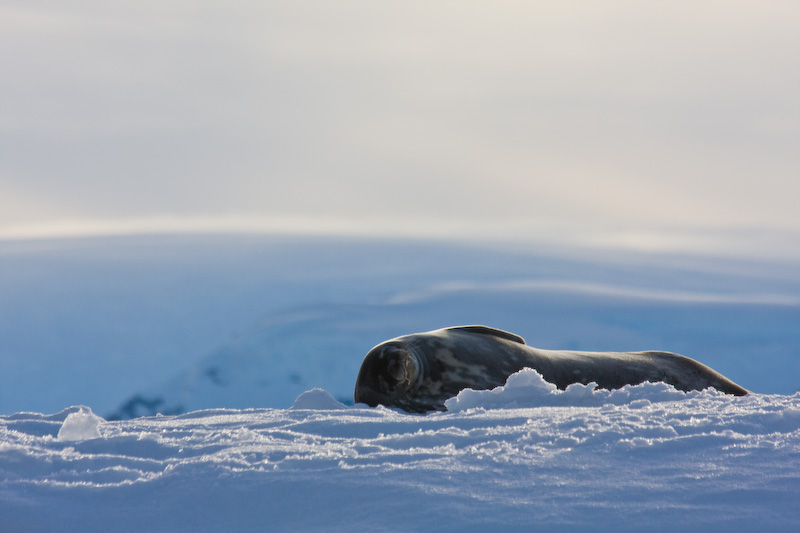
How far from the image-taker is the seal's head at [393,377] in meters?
4.18

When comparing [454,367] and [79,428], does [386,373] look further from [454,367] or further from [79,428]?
[79,428]

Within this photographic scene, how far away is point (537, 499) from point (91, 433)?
5.46ft

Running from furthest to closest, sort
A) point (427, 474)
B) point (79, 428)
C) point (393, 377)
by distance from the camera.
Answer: point (393, 377) → point (79, 428) → point (427, 474)

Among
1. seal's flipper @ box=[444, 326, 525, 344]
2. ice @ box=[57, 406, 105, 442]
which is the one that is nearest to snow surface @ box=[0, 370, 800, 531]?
ice @ box=[57, 406, 105, 442]

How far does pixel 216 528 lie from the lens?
1.86m

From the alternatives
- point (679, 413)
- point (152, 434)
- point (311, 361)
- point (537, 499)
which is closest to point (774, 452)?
point (679, 413)

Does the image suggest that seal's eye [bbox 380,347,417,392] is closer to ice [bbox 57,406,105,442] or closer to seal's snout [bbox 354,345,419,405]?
seal's snout [bbox 354,345,419,405]

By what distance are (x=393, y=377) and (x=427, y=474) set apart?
2.17 m

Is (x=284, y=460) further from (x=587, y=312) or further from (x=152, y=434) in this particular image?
(x=587, y=312)

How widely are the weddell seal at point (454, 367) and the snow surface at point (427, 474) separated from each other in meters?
1.44

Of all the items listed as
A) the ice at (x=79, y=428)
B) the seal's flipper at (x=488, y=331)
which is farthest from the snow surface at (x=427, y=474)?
the seal's flipper at (x=488, y=331)

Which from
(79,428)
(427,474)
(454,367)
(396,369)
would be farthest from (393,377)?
(427,474)

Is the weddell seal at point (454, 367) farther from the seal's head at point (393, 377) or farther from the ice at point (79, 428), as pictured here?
the ice at point (79, 428)

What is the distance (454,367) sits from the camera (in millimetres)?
4301
